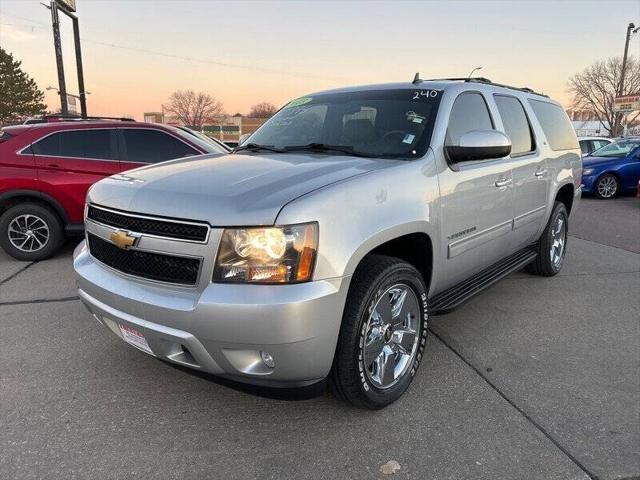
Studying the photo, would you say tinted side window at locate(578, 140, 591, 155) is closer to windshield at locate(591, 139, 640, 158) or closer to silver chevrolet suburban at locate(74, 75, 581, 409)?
windshield at locate(591, 139, 640, 158)

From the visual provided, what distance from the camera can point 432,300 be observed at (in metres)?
3.37

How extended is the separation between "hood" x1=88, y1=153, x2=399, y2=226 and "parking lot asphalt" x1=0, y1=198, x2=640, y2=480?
2.81 feet

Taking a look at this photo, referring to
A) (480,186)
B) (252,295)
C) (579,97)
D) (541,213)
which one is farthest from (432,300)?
(579,97)

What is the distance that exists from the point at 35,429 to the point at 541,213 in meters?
4.48

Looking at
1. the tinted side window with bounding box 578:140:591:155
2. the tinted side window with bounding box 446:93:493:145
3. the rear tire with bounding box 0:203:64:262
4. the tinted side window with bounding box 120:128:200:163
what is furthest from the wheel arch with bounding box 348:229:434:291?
the tinted side window with bounding box 578:140:591:155

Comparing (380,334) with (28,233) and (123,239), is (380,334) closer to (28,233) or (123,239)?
(123,239)

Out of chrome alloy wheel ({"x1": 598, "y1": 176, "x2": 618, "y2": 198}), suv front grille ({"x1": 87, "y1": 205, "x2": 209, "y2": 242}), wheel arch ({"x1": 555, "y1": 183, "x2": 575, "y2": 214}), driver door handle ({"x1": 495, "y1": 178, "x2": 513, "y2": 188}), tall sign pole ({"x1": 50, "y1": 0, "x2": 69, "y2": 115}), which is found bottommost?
chrome alloy wheel ({"x1": 598, "y1": 176, "x2": 618, "y2": 198})

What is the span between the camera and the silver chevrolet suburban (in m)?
2.20

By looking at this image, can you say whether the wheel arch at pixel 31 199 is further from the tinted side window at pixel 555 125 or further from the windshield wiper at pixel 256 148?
the tinted side window at pixel 555 125

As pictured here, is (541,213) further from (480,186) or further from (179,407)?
(179,407)

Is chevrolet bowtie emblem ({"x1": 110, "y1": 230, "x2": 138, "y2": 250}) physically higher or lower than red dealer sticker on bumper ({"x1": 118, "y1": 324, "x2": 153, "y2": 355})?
higher

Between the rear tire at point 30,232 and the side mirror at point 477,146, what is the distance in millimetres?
5103

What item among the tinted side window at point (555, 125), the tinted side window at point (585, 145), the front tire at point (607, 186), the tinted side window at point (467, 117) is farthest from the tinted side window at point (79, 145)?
the tinted side window at point (585, 145)

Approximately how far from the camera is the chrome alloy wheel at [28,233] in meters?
6.06
